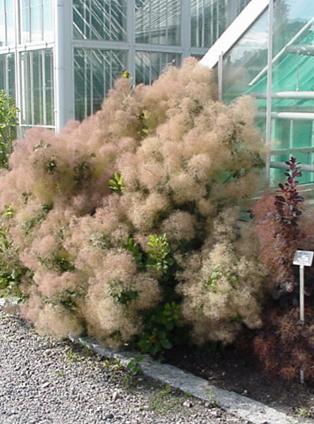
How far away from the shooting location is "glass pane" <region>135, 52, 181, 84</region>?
12.2 metres

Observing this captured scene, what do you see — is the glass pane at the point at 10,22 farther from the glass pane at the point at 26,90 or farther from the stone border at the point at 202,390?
the stone border at the point at 202,390

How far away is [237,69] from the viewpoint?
5.44 metres

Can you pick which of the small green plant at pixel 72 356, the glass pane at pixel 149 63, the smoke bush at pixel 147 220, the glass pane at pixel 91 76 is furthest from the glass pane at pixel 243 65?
the glass pane at pixel 149 63

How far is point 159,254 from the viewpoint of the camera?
439cm

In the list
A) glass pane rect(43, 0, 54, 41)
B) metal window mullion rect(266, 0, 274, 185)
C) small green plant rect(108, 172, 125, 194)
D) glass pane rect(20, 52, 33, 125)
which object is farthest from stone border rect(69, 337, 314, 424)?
glass pane rect(20, 52, 33, 125)

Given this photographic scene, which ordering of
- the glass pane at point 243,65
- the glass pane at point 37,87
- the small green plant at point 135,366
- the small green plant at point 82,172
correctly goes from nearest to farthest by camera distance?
1. the small green plant at point 135,366
2. the small green plant at point 82,172
3. the glass pane at point 243,65
4. the glass pane at point 37,87

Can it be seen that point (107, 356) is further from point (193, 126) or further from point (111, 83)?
point (111, 83)

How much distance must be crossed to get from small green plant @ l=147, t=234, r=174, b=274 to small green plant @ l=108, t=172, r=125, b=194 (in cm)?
50

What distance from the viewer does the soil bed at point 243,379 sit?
391cm

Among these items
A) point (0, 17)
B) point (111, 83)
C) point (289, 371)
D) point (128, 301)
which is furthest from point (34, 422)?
point (0, 17)

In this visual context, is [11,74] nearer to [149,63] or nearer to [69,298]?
[149,63]

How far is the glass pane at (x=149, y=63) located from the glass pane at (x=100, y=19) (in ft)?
1.68

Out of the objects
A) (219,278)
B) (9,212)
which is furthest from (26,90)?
(219,278)

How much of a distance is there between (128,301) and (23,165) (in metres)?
1.45
